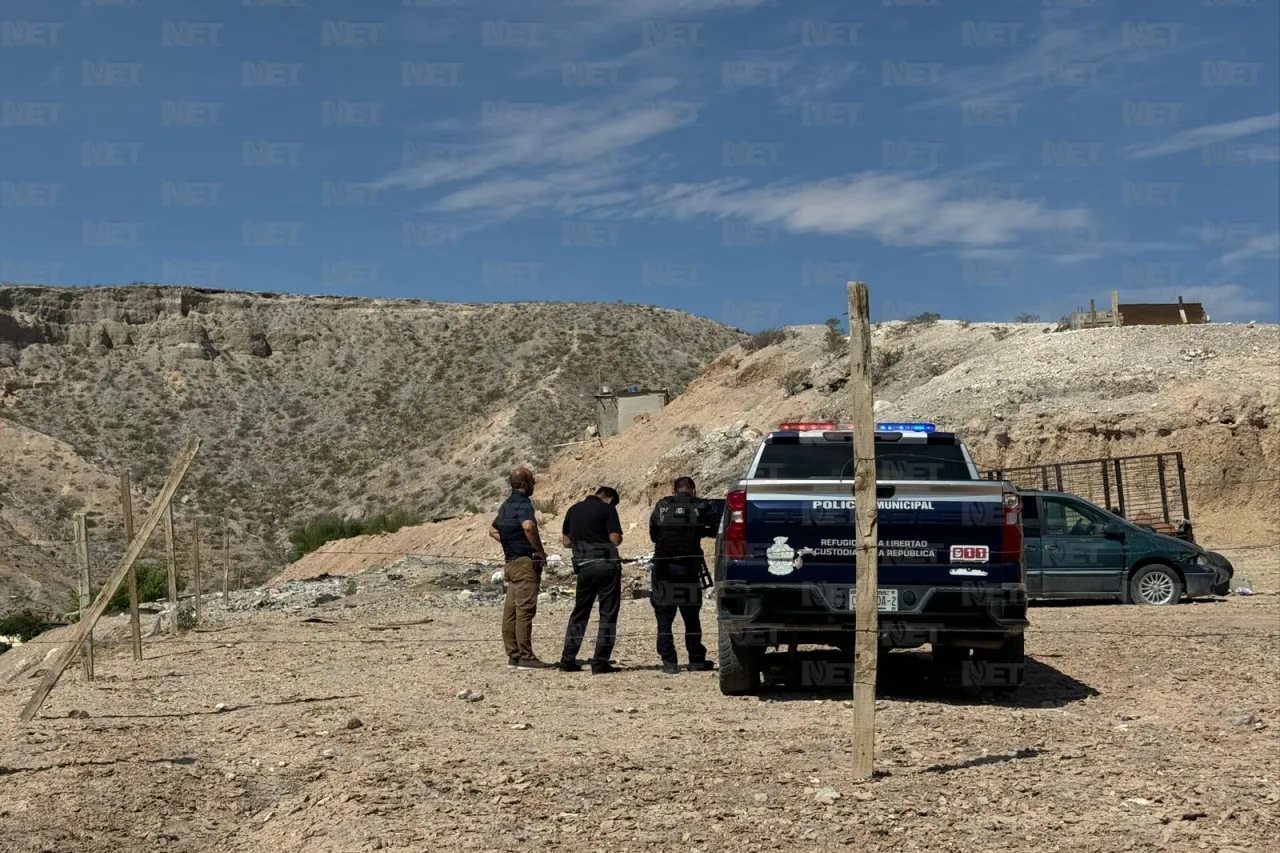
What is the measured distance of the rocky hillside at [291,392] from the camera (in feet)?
207

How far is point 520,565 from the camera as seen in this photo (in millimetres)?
11656

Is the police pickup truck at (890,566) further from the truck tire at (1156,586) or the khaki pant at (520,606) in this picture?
the truck tire at (1156,586)

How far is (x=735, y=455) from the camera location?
3975 cm

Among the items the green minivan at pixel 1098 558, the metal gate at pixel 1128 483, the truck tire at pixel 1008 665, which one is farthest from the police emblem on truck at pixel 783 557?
the metal gate at pixel 1128 483

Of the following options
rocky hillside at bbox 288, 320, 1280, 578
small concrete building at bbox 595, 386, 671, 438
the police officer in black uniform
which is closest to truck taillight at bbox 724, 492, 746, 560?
the police officer in black uniform

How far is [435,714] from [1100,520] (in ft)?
35.9

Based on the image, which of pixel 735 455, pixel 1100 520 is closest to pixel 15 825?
pixel 1100 520

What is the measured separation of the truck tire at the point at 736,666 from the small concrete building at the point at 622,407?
45.7 meters

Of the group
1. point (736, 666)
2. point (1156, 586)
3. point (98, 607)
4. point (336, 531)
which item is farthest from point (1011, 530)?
point (336, 531)

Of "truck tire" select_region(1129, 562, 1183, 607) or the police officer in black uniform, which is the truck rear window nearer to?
the police officer in black uniform

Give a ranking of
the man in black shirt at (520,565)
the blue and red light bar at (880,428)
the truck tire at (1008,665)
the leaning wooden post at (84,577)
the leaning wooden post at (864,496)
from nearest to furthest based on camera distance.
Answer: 1. the leaning wooden post at (864,496)
2. the truck tire at (1008,665)
3. the blue and red light bar at (880,428)
4. the leaning wooden post at (84,577)
5. the man in black shirt at (520,565)

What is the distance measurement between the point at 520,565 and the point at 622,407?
146 feet

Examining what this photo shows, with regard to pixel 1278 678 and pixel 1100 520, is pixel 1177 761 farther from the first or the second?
pixel 1100 520

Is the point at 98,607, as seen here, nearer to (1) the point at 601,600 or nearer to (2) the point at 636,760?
(1) the point at 601,600
